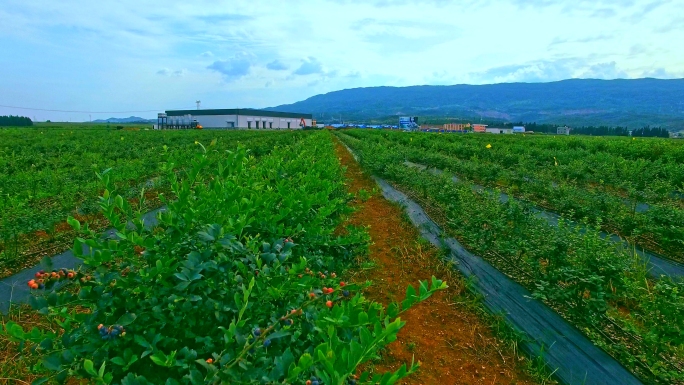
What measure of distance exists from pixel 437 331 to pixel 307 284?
245cm

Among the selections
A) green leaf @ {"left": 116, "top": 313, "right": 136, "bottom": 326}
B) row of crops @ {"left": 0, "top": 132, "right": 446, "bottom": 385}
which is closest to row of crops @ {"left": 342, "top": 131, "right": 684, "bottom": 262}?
row of crops @ {"left": 0, "top": 132, "right": 446, "bottom": 385}

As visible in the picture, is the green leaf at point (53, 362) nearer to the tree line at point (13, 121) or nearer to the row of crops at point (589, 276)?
the row of crops at point (589, 276)

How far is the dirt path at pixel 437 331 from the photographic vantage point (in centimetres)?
304

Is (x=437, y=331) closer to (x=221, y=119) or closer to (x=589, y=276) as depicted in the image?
(x=589, y=276)

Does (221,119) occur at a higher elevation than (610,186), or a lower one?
higher

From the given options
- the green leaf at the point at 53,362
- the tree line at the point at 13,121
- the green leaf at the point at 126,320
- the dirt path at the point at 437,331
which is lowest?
the dirt path at the point at 437,331

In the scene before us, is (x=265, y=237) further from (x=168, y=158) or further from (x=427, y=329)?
(x=427, y=329)

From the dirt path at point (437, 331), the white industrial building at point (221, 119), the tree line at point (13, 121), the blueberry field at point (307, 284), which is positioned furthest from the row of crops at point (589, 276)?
the tree line at point (13, 121)

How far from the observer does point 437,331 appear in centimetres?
362

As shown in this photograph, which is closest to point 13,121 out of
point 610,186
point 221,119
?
point 221,119

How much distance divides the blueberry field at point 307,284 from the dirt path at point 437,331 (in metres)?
0.02

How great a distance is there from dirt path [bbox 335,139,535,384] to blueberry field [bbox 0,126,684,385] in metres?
0.02

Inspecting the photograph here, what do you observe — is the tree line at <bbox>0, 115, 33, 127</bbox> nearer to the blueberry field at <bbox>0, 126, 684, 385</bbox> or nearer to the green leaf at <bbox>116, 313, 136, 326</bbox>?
the blueberry field at <bbox>0, 126, 684, 385</bbox>

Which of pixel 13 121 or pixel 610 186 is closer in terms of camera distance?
pixel 610 186
